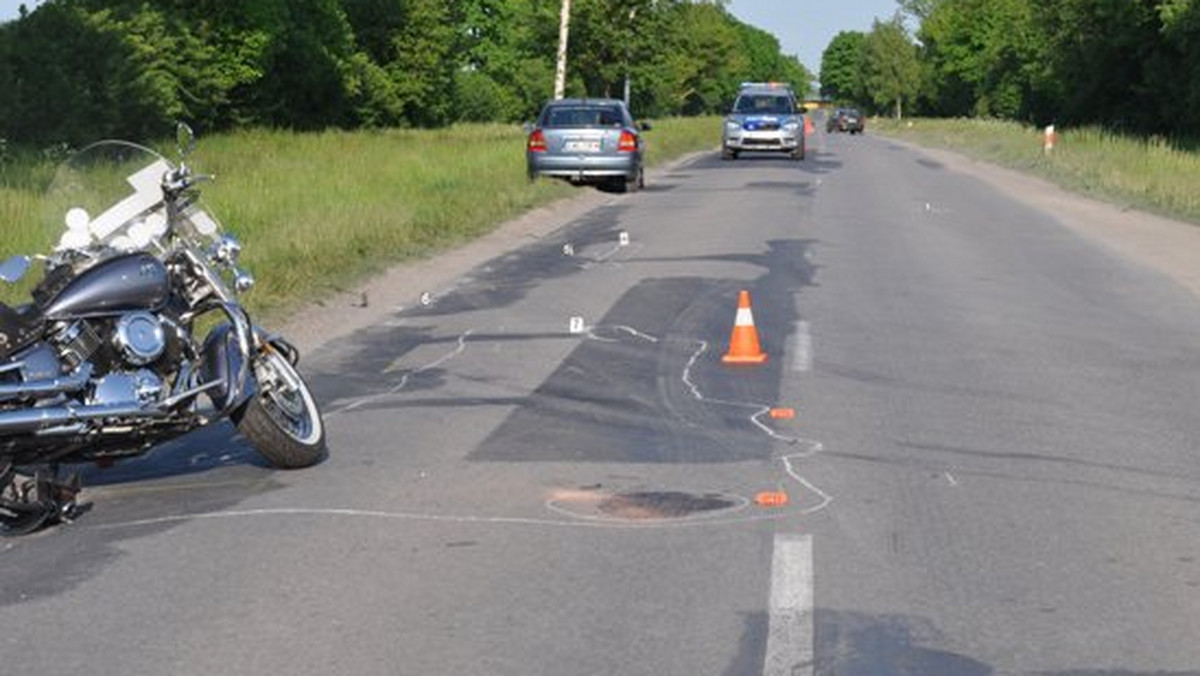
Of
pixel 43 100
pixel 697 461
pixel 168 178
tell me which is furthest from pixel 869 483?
pixel 43 100

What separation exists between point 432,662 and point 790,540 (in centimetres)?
198

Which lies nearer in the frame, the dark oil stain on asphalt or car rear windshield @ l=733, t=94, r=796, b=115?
the dark oil stain on asphalt

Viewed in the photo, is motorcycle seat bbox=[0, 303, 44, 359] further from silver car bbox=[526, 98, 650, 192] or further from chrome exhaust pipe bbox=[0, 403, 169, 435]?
silver car bbox=[526, 98, 650, 192]

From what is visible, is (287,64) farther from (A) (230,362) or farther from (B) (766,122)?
(A) (230,362)

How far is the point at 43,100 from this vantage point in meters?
42.6

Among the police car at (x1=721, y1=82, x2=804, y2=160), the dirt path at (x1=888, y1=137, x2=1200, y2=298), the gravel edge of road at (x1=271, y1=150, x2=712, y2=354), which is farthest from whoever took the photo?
the police car at (x1=721, y1=82, x2=804, y2=160)

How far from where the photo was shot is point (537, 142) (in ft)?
104

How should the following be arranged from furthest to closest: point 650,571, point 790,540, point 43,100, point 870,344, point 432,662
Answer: point 43,100 < point 870,344 < point 790,540 < point 650,571 < point 432,662

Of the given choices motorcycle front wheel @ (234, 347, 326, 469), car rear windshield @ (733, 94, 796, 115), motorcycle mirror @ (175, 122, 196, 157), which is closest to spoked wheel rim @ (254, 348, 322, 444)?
motorcycle front wheel @ (234, 347, 326, 469)

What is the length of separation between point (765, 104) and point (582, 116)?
15.0m

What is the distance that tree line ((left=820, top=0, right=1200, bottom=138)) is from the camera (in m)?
56.3

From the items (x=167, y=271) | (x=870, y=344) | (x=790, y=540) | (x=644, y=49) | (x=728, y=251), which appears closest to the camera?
(x=790, y=540)

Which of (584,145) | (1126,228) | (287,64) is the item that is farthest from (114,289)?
(287,64)

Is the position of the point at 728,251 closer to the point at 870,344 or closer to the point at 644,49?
the point at 870,344
